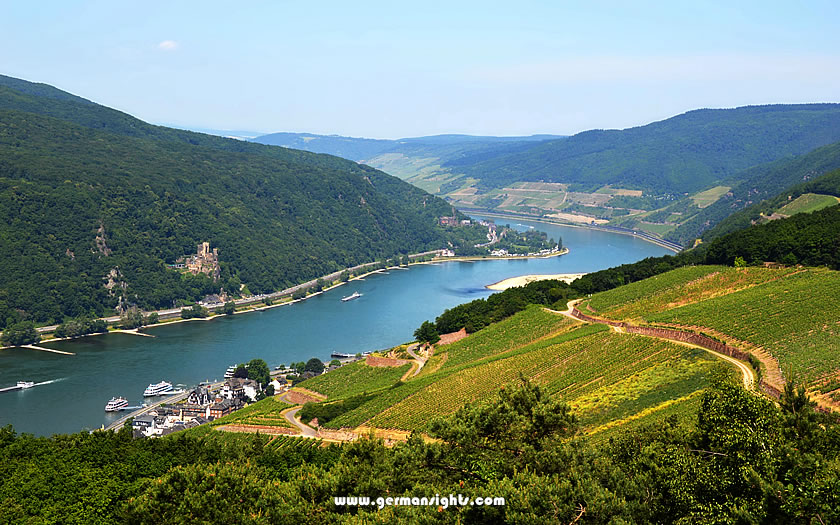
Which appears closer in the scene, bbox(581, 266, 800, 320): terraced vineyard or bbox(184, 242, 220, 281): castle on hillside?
bbox(581, 266, 800, 320): terraced vineyard

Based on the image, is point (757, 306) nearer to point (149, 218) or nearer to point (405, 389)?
point (405, 389)

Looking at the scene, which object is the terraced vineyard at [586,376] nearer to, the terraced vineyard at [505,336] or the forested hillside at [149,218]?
the terraced vineyard at [505,336]

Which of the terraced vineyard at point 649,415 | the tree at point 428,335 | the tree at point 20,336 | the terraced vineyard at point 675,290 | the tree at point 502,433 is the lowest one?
the tree at point 20,336

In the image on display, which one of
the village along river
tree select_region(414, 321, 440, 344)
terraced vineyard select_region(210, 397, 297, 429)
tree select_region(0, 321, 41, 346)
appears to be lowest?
the village along river

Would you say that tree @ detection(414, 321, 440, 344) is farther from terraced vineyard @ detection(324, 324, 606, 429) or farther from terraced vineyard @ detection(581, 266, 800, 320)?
terraced vineyard @ detection(581, 266, 800, 320)

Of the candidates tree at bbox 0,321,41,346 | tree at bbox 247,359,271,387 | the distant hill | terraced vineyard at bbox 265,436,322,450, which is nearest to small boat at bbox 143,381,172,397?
tree at bbox 247,359,271,387

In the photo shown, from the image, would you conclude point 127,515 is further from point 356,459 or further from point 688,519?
point 688,519

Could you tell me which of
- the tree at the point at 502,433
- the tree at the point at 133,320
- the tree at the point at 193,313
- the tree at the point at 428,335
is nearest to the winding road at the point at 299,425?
the tree at the point at 428,335
